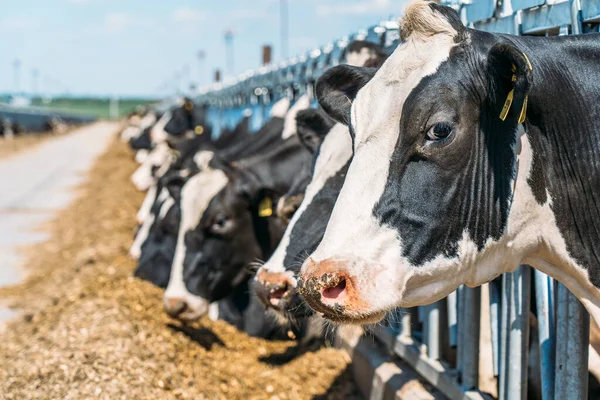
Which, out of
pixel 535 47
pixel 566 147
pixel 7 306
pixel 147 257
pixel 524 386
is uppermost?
pixel 535 47

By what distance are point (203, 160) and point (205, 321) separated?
1.34m

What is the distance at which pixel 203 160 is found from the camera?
657 centimetres

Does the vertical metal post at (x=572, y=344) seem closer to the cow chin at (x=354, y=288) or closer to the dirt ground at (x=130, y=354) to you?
the cow chin at (x=354, y=288)

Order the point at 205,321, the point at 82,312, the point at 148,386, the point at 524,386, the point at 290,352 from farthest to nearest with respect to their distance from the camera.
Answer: the point at 205,321
the point at 290,352
the point at 82,312
the point at 148,386
the point at 524,386

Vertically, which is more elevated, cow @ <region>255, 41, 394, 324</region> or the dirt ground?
cow @ <region>255, 41, 394, 324</region>

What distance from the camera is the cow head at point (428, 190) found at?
215 cm

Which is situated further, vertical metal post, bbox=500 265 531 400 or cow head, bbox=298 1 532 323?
vertical metal post, bbox=500 265 531 400

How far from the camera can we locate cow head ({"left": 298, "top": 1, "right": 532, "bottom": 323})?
84.8 inches

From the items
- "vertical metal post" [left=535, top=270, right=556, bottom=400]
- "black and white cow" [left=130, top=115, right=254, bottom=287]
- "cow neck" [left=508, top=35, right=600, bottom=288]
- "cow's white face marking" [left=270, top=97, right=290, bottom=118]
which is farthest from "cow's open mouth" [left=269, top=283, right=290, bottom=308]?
"cow's white face marking" [left=270, top=97, right=290, bottom=118]

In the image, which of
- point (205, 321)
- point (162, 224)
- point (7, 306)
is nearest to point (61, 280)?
point (7, 306)

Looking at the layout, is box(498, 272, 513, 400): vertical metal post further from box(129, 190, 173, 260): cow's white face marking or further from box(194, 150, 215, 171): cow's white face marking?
box(129, 190, 173, 260): cow's white face marking

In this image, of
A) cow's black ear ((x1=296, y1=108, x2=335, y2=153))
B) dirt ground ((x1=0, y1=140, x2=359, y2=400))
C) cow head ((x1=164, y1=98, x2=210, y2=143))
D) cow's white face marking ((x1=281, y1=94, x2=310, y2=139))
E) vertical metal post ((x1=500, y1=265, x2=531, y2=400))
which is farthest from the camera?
cow head ((x1=164, y1=98, x2=210, y2=143))

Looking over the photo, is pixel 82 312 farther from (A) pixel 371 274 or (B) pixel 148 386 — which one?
(A) pixel 371 274

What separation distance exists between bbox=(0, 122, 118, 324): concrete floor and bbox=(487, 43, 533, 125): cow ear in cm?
607
